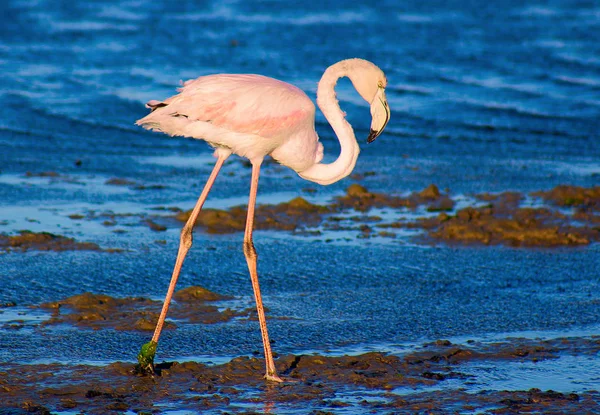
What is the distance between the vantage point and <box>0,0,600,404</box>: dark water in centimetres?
650

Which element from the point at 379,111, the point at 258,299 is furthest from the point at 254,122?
the point at 258,299

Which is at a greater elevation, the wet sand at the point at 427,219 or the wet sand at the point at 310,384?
the wet sand at the point at 427,219

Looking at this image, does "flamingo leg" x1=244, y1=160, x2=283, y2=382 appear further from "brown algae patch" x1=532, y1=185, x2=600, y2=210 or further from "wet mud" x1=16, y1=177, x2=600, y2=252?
"brown algae patch" x1=532, y1=185, x2=600, y2=210

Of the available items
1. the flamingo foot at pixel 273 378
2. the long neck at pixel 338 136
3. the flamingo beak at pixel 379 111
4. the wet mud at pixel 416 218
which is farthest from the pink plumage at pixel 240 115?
the wet mud at pixel 416 218

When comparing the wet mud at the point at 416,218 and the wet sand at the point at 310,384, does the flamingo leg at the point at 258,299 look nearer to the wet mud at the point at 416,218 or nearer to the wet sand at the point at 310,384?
the wet sand at the point at 310,384

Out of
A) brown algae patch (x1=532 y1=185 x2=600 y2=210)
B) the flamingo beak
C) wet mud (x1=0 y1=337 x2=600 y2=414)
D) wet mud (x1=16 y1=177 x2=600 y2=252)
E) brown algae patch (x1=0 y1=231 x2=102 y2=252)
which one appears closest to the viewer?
wet mud (x1=0 y1=337 x2=600 y2=414)

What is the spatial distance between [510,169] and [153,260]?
4.92m

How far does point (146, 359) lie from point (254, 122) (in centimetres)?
153

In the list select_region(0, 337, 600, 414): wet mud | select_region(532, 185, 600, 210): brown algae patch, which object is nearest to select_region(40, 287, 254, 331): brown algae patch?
select_region(0, 337, 600, 414): wet mud

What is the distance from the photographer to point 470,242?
8.30 metres

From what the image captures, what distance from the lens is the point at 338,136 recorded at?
6090 mm

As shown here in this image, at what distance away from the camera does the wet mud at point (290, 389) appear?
4.94 m

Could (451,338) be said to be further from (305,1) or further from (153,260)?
(305,1)

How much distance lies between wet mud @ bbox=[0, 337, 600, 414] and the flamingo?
0.28 m
